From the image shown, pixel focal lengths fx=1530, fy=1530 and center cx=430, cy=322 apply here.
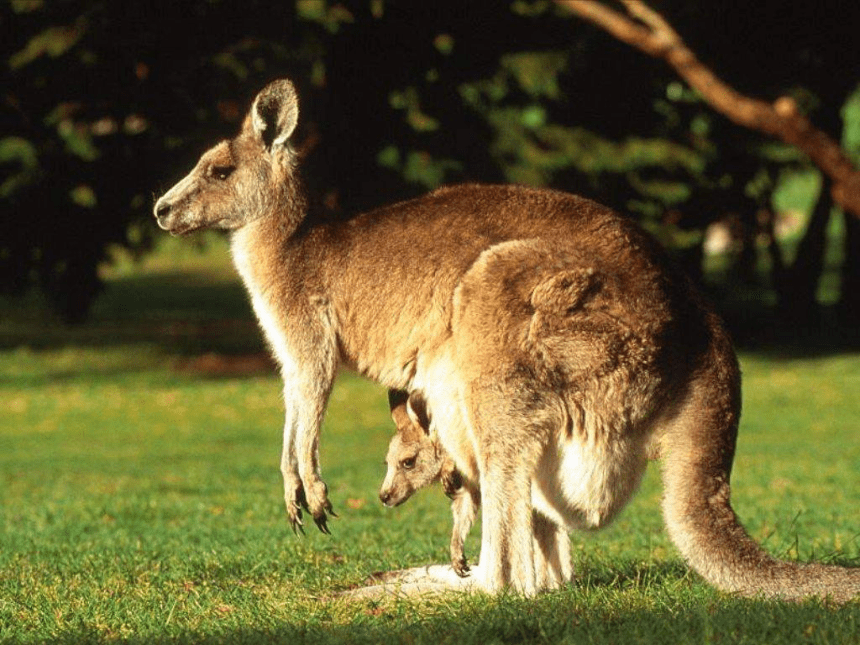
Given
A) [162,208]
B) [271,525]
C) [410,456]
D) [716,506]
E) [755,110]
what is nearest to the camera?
[755,110]

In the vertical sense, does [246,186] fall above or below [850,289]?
above

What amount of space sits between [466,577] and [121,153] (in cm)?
1423

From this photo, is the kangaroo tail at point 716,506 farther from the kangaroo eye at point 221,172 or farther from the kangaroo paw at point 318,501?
the kangaroo eye at point 221,172

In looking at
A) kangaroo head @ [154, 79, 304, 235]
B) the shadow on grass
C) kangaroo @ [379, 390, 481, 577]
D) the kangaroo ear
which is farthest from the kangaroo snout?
the shadow on grass

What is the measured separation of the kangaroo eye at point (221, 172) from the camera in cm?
674

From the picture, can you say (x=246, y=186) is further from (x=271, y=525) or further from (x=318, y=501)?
(x=271, y=525)

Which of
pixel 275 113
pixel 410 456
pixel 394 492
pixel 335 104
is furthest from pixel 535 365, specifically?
pixel 335 104

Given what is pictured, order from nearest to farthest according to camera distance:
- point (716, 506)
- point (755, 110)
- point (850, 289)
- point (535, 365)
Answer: point (755, 110) < point (716, 506) < point (535, 365) < point (850, 289)

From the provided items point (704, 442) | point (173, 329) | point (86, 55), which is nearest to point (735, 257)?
point (173, 329)

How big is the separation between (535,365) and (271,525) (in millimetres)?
3694

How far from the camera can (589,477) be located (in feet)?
19.0

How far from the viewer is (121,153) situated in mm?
19391

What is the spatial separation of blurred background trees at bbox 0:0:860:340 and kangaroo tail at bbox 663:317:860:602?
37.8ft

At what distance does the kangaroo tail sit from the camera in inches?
215
